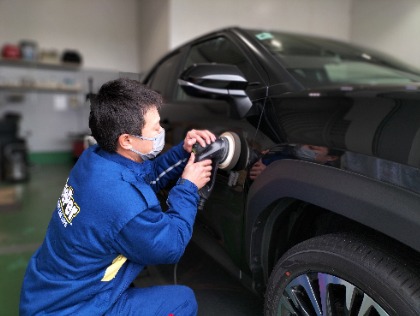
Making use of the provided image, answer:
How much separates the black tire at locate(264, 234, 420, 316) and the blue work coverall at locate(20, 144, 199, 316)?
0.33 m

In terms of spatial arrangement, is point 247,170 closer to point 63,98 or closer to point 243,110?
point 243,110

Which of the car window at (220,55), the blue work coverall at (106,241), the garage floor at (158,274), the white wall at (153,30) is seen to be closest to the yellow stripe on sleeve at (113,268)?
the blue work coverall at (106,241)

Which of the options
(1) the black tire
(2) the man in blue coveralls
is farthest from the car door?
(1) the black tire

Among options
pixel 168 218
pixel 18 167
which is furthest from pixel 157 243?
pixel 18 167

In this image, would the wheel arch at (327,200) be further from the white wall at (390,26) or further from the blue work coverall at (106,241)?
the white wall at (390,26)

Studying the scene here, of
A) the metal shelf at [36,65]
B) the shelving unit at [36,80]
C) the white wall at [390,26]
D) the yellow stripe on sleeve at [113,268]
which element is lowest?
the shelving unit at [36,80]

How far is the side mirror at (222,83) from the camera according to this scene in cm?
112

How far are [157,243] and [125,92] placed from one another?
44 centimetres

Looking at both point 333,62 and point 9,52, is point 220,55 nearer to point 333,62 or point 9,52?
point 333,62

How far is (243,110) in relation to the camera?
1.14 meters

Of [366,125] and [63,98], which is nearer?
[366,125]

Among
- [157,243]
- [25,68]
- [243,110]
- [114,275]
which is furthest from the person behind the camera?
[25,68]

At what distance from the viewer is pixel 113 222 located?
0.86m

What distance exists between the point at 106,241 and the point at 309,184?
581mm
